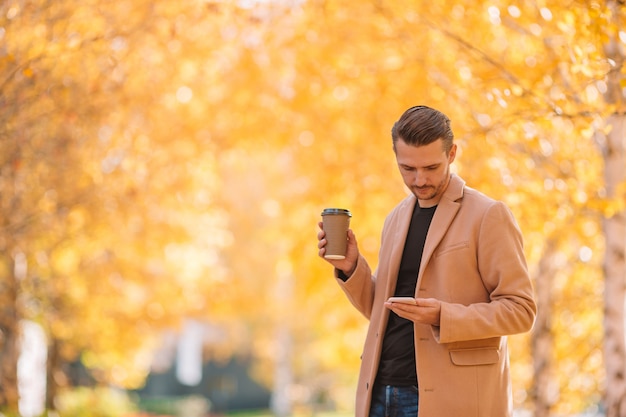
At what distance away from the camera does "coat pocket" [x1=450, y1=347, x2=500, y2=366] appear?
2.98 meters

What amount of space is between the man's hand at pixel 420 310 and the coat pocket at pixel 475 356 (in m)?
0.20

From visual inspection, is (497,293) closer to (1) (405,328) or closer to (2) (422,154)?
(1) (405,328)

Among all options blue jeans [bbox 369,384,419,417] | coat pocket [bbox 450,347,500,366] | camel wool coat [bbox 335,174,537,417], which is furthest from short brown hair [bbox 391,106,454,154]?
blue jeans [bbox 369,384,419,417]

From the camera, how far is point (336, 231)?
3162 millimetres

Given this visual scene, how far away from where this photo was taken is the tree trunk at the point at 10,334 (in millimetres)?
11078

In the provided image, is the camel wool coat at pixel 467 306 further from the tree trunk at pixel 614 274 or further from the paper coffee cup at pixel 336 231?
the tree trunk at pixel 614 274

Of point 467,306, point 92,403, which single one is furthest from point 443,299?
point 92,403

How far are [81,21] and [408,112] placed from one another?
4.60m

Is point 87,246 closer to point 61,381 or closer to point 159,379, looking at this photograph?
point 61,381

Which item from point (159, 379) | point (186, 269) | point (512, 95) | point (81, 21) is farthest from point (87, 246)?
point (159, 379)

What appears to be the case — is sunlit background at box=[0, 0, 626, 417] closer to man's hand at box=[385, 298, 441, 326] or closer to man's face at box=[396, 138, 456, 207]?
man's face at box=[396, 138, 456, 207]

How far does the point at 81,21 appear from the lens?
6914mm

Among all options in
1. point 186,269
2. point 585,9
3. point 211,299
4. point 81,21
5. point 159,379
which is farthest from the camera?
point 159,379

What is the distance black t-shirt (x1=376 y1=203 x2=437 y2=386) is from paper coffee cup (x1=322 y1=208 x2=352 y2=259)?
0.22 m
